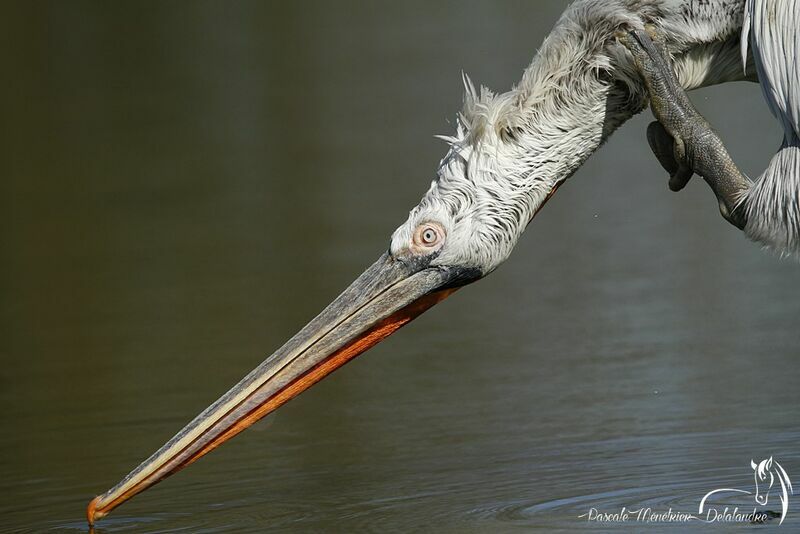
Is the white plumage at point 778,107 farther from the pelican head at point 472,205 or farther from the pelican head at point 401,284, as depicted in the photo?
the pelican head at point 401,284

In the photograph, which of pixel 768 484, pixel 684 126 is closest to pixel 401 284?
pixel 684 126

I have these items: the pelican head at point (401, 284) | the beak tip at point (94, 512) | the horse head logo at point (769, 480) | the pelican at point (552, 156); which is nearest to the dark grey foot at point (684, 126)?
the pelican at point (552, 156)

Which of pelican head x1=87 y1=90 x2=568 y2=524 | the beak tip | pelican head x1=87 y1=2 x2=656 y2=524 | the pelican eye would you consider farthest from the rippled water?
the pelican eye

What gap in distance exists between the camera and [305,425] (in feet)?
25.1

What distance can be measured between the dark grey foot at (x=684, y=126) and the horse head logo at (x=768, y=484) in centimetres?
104

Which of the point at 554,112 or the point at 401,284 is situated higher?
the point at 554,112

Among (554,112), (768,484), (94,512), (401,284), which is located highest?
(554,112)

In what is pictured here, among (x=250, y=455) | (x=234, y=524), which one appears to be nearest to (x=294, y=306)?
(x=250, y=455)

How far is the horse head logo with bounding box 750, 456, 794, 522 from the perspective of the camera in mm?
5988

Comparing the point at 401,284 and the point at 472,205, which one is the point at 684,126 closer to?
the point at 472,205

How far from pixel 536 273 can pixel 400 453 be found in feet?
11.9

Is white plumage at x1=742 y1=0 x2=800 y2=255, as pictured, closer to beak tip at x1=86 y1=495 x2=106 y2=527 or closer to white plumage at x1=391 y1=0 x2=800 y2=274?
white plumage at x1=391 y1=0 x2=800 y2=274

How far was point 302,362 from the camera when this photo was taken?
607 cm

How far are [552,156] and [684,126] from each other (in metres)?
0.51
